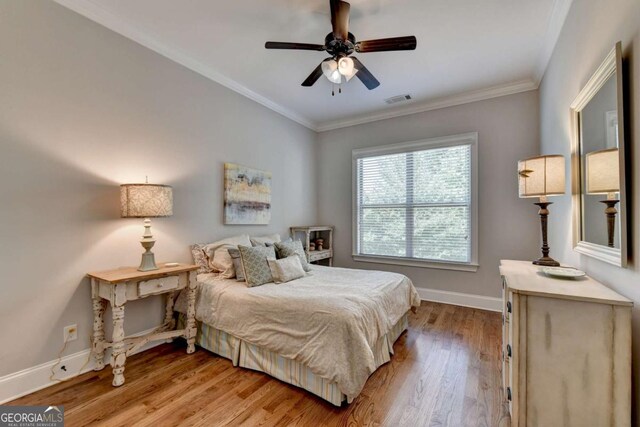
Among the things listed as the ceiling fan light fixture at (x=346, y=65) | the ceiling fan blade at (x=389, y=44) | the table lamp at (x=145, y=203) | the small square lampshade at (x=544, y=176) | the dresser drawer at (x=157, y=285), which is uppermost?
the ceiling fan blade at (x=389, y=44)

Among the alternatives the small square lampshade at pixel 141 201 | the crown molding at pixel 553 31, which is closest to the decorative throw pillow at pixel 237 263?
the small square lampshade at pixel 141 201

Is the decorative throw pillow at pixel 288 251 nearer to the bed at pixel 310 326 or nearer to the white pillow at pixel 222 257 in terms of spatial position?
the bed at pixel 310 326

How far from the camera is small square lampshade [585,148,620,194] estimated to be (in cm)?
125

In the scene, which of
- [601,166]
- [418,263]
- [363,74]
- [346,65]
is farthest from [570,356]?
[418,263]

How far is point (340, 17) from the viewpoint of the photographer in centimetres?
193

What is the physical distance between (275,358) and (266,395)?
247 millimetres

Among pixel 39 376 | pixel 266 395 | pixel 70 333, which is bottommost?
pixel 266 395

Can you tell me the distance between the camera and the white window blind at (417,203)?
12.0 feet

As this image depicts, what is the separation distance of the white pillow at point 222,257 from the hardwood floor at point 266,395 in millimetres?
742

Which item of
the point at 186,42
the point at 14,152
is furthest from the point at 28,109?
the point at 186,42

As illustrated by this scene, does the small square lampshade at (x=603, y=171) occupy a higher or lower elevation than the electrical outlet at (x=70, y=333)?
higher

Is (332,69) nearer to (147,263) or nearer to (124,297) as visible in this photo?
(147,263)

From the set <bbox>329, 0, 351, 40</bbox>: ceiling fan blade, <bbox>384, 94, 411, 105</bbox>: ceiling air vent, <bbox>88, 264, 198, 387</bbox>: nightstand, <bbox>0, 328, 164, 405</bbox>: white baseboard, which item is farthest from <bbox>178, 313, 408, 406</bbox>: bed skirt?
<bbox>384, 94, 411, 105</bbox>: ceiling air vent

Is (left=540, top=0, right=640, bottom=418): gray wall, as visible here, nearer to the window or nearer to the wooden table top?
the window
